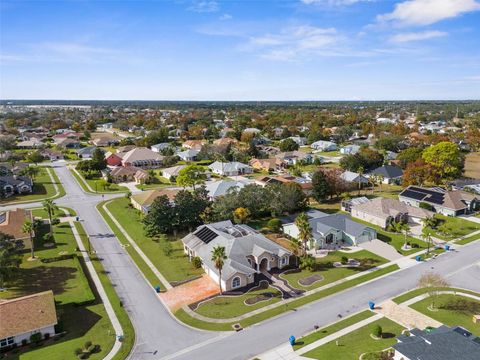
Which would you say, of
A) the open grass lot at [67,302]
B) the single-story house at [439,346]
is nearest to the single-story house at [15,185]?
the open grass lot at [67,302]

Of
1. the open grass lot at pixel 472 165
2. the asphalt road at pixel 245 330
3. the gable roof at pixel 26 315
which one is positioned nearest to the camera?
the asphalt road at pixel 245 330

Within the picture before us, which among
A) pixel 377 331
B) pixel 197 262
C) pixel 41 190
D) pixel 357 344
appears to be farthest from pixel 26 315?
pixel 41 190

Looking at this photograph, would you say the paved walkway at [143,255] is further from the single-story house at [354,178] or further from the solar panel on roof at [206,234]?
the single-story house at [354,178]

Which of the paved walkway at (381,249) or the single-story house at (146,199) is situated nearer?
the paved walkway at (381,249)

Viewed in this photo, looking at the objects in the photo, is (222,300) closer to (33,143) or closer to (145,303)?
(145,303)

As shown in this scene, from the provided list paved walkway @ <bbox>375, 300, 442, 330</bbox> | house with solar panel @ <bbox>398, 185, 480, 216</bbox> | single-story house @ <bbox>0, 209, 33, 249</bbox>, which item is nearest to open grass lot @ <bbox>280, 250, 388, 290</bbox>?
paved walkway @ <bbox>375, 300, 442, 330</bbox>

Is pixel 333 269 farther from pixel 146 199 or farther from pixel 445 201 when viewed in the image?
pixel 146 199

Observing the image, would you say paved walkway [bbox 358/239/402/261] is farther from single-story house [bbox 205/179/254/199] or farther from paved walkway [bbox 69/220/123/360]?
paved walkway [bbox 69/220/123/360]
